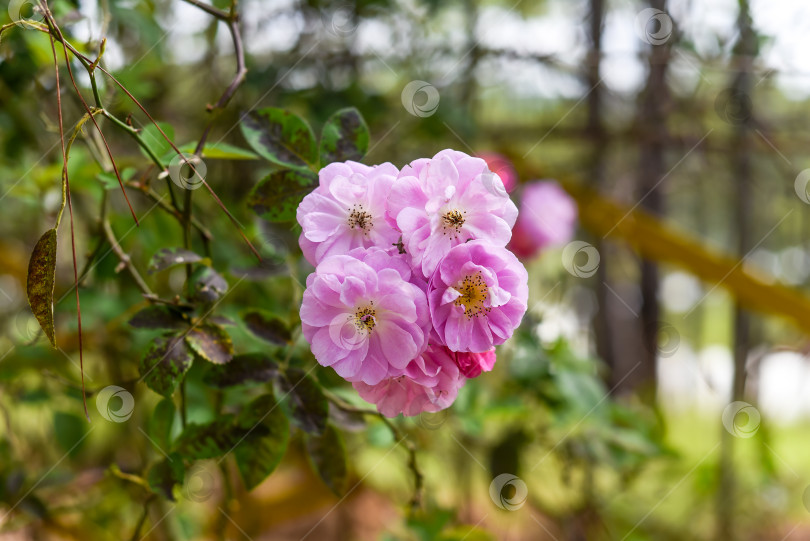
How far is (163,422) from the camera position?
66cm

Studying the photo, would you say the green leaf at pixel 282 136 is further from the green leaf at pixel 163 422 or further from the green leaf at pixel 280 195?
the green leaf at pixel 163 422

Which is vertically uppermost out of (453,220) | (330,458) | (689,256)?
(453,220)

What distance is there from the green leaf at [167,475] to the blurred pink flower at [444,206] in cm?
33

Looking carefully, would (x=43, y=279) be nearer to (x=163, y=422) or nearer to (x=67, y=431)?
(x=163, y=422)

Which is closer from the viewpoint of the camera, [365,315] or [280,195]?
[365,315]

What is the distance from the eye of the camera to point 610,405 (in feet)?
3.97

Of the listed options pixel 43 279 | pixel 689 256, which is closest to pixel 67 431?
pixel 43 279

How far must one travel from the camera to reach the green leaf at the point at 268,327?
2.08 ft

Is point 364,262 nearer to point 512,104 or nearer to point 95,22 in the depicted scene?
point 95,22

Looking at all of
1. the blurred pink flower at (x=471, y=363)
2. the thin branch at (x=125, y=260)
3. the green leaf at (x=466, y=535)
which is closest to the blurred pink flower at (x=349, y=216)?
the blurred pink flower at (x=471, y=363)

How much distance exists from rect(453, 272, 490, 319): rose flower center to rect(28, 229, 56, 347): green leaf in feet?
0.92

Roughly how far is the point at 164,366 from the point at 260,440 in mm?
127

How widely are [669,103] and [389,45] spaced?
2.31 ft

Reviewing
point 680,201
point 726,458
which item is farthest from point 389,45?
point 680,201
